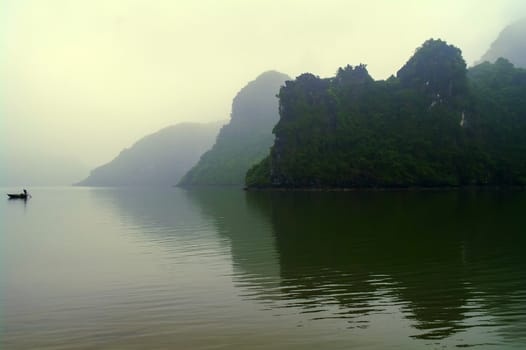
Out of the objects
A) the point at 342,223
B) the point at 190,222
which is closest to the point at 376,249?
the point at 342,223

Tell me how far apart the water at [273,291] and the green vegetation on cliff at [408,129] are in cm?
11662

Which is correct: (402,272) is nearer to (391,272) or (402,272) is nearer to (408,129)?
(391,272)

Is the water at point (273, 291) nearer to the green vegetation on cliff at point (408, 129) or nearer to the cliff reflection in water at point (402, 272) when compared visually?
the cliff reflection in water at point (402, 272)

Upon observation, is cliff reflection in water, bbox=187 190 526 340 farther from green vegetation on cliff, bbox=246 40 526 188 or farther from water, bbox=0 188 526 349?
green vegetation on cliff, bbox=246 40 526 188

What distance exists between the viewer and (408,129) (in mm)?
161875

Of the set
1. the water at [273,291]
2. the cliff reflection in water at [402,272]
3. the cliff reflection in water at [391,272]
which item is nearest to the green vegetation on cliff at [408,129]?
the cliff reflection in water at [391,272]

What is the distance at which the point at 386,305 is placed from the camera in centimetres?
1471

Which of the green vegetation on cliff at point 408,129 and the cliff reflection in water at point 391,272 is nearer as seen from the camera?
the cliff reflection in water at point 391,272

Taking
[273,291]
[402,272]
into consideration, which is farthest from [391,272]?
[273,291]

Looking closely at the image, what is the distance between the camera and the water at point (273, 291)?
12.1m

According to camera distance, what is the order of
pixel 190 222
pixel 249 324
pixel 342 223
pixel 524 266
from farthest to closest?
pixel 190 222 → pixel 342 223 → pixel 524 266 → pixel 249 324

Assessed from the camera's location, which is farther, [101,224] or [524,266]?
[101,224]

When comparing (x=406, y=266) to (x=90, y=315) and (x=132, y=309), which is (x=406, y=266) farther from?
(x=90, y=315)

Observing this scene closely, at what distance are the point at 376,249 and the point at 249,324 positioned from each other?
1537 cm
